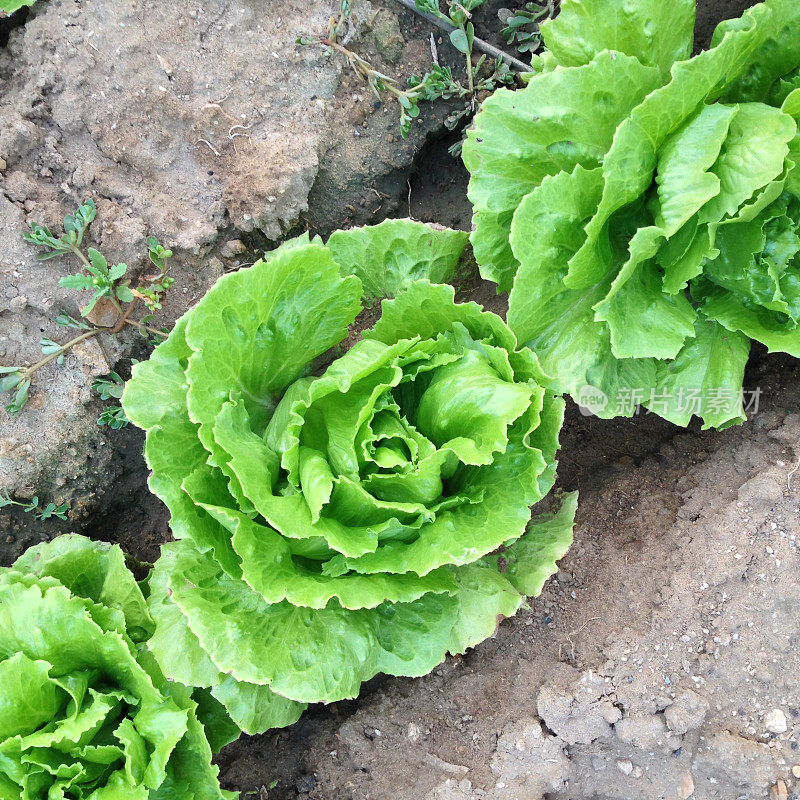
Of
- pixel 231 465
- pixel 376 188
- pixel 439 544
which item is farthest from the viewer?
pixel 376 188

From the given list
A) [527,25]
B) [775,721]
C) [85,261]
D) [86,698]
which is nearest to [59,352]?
[85,261]

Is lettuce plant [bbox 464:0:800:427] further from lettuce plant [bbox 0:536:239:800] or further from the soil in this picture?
lettuce plant [bbox 0:536:239:800]

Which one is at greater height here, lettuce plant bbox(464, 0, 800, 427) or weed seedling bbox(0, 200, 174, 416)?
weed seedling bbox(0, 200, 174, 416)

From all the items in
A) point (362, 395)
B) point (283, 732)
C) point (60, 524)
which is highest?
point (362, 395)

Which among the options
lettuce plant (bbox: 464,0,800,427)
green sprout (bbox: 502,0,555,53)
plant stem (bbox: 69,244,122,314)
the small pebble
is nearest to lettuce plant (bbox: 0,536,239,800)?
plant stem (bbox: 69,244,122,314)

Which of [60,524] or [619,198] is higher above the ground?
[619,198]

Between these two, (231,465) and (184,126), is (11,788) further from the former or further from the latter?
(184,126)

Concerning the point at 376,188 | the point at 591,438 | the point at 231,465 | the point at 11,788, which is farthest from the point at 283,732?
the point at 376,188

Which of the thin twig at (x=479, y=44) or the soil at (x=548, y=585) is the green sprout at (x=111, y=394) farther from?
the thin twig at (x=479, y=44)
